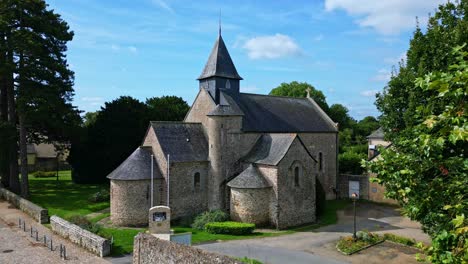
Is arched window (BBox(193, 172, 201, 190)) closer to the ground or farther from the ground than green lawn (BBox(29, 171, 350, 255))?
farther from the ground

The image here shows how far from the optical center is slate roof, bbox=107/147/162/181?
2498cm

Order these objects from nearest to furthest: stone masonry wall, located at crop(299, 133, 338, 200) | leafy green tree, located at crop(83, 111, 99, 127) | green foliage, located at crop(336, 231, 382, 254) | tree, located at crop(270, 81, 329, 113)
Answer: green foliage, located at crop(336, 231, 382, 254)
stone masonry wall, located at crop(299, 133, 338, 200)
leafy green tree, located at crop(83, 111, 99, 127)
tree, located at crop(270, 81, 329, 113)

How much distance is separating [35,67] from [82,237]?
17115 mm

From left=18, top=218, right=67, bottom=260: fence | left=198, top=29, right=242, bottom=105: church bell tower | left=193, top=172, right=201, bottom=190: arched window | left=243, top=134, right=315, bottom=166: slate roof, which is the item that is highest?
left=198, top=29, right=242, bottom=105: church bell tower

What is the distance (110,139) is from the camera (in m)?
39.5

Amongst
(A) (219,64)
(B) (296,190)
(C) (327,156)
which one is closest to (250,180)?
(B) (296,190)

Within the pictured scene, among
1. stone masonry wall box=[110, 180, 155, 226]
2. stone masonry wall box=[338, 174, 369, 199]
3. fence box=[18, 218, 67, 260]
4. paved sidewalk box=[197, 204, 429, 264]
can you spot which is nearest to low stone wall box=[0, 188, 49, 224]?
fence box=[18, 218, 67, 260]

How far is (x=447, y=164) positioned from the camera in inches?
288

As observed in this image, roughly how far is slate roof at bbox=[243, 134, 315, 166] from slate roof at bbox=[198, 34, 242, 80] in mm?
6213

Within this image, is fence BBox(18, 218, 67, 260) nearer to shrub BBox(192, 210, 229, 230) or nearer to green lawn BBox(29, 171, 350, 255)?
green lawn BBox(29, 171, 350, 255)

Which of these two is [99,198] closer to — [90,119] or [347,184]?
[347,184]

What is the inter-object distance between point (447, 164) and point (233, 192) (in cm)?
1907

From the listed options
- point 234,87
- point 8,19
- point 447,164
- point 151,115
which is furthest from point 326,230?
point 8,19

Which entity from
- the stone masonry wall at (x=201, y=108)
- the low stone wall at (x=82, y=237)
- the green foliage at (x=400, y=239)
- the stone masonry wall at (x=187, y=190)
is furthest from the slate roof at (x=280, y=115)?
the low stone wall at (x=82, y=237)
